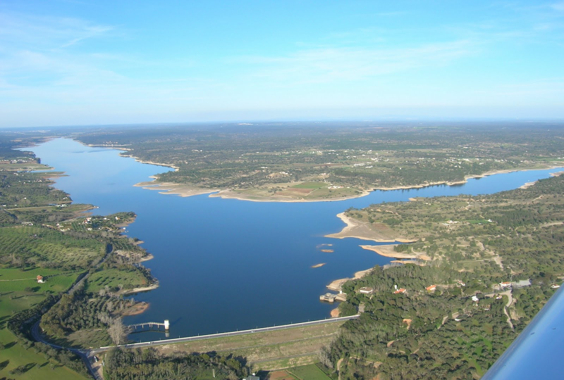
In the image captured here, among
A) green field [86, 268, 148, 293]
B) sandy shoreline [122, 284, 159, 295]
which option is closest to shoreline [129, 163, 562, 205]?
green field [86, 268, 148, 293]

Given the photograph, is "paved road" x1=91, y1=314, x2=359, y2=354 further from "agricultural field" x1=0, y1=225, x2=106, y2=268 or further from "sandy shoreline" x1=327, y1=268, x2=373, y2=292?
"agricultural field" x1=0, y1=225, x2=106, y2=268

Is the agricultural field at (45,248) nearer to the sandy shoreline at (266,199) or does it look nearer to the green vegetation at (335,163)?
the sandy shoreline at (266,199)

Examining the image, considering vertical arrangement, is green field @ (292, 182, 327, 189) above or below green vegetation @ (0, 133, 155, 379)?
above

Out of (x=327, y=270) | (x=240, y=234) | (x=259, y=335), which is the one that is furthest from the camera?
(x=240, y=234)

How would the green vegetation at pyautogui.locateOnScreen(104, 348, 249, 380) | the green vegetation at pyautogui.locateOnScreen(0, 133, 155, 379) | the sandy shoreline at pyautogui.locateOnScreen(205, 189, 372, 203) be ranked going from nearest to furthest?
1. the green vegetation at pyautogui.locateOnScreen(104, 348, 249, 380)
2. the green vegetation at pyautogui.locateOnScreen(0, 133, 155, 379)
3. the sandy shoreline at pyautogui.locateOnScreen(205, 189, 372, 203)

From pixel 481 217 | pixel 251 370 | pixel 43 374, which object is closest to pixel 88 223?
pixel 43 374

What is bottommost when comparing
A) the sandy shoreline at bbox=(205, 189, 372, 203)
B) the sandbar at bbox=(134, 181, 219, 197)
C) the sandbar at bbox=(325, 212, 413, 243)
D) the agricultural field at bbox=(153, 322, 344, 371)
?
the agricultural field at bbox=(153, 322, 344, 371)

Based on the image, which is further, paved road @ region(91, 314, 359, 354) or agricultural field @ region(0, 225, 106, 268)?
agricultural field @ region(0, 225, 106, 268)

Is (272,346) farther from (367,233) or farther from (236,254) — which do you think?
(367,233)

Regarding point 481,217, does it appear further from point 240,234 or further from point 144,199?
point 144,199
